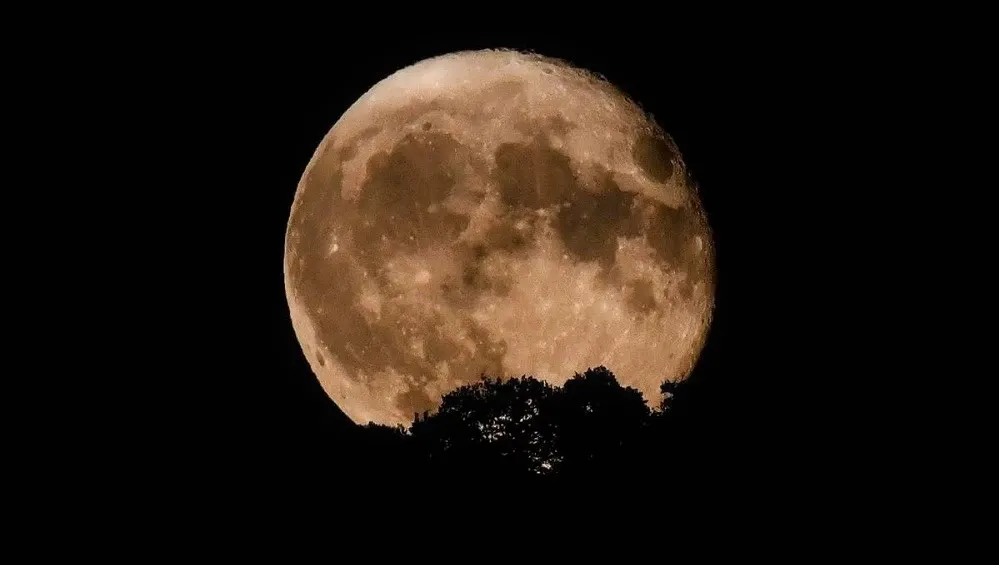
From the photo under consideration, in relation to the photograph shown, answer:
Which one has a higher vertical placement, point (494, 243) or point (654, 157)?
point (654, 157)

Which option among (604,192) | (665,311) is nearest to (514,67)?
(604,192)

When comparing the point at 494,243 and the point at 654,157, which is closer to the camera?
the point at 494,243

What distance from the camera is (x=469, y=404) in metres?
3.88

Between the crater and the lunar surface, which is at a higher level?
the crater

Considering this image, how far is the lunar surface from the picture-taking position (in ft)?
12.5

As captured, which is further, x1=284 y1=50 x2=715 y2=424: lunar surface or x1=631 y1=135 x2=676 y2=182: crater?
x1=631 y1=135 x2=676 y2=182: crater

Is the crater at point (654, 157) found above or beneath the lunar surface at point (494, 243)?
above

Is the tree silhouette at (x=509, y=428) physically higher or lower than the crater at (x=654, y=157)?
lower

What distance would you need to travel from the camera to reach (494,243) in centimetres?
379

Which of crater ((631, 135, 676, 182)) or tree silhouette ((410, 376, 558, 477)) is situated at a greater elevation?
crater ((631, 135, 676, 182))

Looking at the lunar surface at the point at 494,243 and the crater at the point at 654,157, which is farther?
the crater at the point at 654,157

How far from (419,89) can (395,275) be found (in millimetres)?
1117

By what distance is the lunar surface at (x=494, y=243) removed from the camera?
381cm

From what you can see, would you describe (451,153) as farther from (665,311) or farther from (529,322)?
(665,311)
